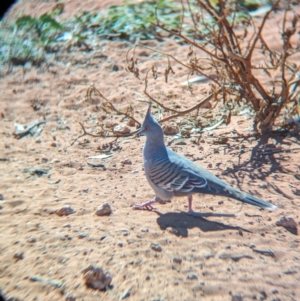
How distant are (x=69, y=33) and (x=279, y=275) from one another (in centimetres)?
618

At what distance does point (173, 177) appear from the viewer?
17.1ft

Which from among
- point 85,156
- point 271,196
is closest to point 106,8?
point 85,156

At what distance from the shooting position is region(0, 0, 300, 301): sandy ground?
408cm

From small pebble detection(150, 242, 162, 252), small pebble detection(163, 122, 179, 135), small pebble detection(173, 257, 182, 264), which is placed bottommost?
→ small pebble detection(173, 257, 182, 264)

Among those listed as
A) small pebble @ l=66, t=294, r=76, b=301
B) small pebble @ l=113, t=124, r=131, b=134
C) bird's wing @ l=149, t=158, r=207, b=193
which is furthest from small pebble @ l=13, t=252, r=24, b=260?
small pebble @ l=113, t=124, r=131, b=134

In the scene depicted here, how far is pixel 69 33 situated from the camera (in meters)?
9.35

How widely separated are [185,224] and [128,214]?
496mm

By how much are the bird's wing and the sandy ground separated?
232mm

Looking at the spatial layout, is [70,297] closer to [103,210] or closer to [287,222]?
[103,210]

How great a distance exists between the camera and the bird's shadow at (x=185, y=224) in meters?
4.75

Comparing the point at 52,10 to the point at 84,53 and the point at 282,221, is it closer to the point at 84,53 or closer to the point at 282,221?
the point at 84,53

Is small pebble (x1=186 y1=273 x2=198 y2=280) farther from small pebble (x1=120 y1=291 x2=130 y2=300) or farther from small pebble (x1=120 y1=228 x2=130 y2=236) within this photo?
small pebble (x1=120 y1=228 x2=130 y2=236)

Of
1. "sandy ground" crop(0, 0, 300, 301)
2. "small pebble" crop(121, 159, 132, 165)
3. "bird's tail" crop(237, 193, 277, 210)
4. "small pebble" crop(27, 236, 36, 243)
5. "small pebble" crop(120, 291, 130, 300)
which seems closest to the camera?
"small pebble" crop(120, 291, 130, 300)

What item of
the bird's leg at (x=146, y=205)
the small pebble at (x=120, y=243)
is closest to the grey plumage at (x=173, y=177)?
the bird's leg at (x=146, y=205)
